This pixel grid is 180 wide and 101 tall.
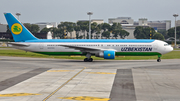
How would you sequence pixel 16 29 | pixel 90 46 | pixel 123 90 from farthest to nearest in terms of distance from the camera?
1. pixel 16 29
2. pixel 90 46
3. pixel 123 90

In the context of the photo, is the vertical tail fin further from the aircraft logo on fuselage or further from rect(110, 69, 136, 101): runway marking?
rect(110, 69, 136, 101): runway marking

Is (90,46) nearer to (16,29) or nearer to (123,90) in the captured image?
(16,29)

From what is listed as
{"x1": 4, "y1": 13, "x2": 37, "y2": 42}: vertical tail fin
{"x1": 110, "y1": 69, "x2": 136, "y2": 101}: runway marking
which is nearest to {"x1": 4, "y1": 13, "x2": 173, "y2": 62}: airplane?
{"x1": 4, "y1": 13, "x2": 37, "y2": 42}: vertical tail fin

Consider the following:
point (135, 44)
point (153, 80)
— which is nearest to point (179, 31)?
point (135, 44)

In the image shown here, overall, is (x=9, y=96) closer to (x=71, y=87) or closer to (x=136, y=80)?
(x=71, y=87)

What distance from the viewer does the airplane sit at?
4544 centimetres

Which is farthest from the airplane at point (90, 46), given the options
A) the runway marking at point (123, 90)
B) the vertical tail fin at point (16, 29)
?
the runway marking at point (123, 90)

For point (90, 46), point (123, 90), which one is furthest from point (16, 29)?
point (123, 90)

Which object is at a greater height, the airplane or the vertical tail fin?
the vertical tail fin

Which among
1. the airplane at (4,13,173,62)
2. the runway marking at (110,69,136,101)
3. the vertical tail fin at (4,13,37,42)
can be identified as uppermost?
the vertical tail fin at (4,13,37,42)

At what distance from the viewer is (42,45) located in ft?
155

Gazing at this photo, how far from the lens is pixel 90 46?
152 ft

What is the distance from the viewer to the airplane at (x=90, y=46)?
1789 inches

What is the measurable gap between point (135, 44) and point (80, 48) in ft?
32.6
